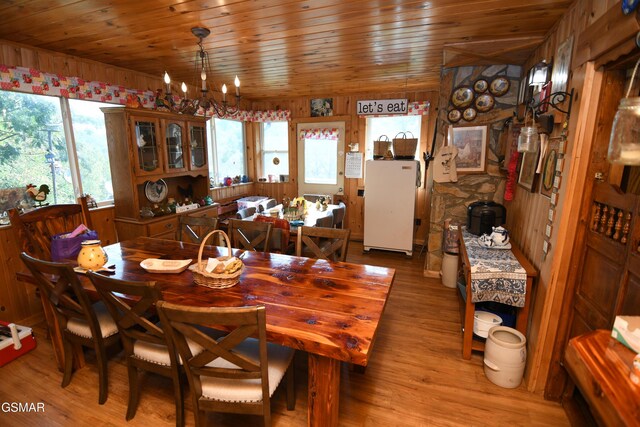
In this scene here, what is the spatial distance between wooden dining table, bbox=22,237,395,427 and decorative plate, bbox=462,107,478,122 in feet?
6.72

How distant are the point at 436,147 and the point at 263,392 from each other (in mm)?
2912

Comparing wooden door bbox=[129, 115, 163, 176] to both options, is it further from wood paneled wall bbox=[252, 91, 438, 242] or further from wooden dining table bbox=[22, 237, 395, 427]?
wood paneled wall bbox=[252, 91, 438, 242]

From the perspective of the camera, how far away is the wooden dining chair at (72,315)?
5.15 ft

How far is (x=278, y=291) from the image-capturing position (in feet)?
5.52

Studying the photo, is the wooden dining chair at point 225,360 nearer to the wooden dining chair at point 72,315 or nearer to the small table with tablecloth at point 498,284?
the wooden dining chair at point 72,315

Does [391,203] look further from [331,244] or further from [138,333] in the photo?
[138,333]

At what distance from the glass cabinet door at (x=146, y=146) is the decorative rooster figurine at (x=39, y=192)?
2.43 ft

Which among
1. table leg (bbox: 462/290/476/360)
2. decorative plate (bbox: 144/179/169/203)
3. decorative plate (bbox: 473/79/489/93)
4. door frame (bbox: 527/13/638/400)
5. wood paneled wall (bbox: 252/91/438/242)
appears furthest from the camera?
wood paneled wall (bbox: 252/91/438/242)

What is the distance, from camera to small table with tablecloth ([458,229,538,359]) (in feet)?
6.59

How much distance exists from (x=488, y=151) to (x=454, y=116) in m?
0.49

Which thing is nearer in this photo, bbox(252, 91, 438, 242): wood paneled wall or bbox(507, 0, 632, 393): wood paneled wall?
bbox(507, 0, 632, 393): wood paneled wall

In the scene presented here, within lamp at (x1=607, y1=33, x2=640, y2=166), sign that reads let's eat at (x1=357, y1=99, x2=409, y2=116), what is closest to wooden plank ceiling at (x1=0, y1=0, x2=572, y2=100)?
sign that reads let's eat at (x1=357, y1=99, x2=409, y2=116)

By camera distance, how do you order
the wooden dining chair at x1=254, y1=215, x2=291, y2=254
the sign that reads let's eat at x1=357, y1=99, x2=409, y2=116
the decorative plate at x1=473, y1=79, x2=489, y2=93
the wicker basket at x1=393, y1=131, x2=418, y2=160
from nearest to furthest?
the wooden dining chair at x1=254, y1=215, x2=291, y2=254 < the decorative plate at x1=473, y1=79, x2=489, y2=93 < the wicker basket at x1=393, y1=131, x2=418, y2=160 < the sign that reads let's eat at x1=357, y1=99, x2=409, y2=116

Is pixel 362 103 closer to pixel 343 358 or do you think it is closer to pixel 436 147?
pixel 436 147
